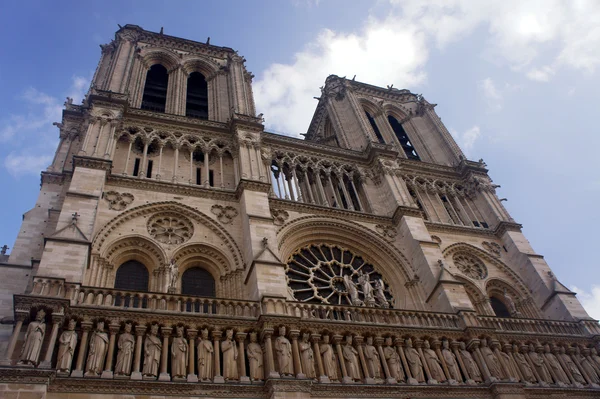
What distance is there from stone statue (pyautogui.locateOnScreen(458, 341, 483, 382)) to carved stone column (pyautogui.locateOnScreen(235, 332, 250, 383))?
6.01 meters

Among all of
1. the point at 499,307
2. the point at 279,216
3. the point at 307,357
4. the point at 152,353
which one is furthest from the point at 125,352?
the point at 499,307

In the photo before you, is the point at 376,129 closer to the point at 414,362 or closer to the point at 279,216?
the point at 279,216

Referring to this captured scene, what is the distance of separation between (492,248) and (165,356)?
14.1 m

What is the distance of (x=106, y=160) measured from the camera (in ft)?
52.5

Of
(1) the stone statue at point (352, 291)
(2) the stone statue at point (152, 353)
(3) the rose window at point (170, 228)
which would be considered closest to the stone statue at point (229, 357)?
(2) the stone statue at point (152, 353)

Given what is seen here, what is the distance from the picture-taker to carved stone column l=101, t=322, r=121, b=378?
1015cm

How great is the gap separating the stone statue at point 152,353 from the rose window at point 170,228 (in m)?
4.29

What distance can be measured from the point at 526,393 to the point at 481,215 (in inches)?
393

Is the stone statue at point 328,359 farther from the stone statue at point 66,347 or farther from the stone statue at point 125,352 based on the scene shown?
the stone statue at point 66,347

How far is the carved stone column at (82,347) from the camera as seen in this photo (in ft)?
32.8

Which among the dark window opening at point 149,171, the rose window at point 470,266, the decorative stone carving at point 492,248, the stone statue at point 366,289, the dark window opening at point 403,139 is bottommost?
the stone statue at point 366,289

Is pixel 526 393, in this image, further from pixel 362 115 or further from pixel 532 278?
pixel 362 115

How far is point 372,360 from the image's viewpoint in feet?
41.4

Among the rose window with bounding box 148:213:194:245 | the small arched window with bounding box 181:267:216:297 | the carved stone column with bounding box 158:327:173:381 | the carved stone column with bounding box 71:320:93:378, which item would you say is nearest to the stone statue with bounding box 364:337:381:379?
the small arched window with bounding box 181:267:216:297
